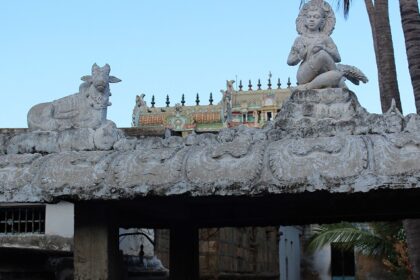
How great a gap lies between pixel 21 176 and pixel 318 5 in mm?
3158

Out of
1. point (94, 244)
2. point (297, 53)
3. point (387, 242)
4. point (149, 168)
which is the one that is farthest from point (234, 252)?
point (149, 168)

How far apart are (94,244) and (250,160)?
6.18ft

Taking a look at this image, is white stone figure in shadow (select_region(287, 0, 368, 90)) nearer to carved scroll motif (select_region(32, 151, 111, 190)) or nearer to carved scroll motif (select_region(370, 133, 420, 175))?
carved scroll motif (select_region(370, 133, 420, 175))

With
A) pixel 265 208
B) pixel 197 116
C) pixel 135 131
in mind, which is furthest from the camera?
pixel 197 116

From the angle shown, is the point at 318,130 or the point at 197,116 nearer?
the point at 318,130

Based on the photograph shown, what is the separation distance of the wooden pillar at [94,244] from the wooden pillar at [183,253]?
2743mm

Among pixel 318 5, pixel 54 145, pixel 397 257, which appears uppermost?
pixel 318 5

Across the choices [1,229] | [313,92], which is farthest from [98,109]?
[1,229]

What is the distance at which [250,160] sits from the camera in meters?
6.14

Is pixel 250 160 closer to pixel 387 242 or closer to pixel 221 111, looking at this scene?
pixel 387 242

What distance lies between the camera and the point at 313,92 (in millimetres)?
6480

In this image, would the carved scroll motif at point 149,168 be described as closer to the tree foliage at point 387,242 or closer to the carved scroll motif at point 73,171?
the carved scroll motif at point 73,171

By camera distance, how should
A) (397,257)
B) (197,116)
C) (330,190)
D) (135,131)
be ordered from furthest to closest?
(197,116), (397,257), (135,131), (330,190)

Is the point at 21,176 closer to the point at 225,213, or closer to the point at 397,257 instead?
the point at 225,213
